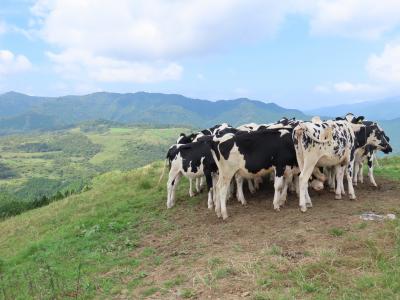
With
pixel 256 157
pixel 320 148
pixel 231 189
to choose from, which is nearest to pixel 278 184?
pixel 256 157

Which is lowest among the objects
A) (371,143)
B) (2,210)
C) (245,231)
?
(2,210)

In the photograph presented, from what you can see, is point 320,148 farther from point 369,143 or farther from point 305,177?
point 369,143

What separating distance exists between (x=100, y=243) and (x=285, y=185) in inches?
227

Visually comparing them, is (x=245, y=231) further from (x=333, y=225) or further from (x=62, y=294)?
(x=62, y=294)

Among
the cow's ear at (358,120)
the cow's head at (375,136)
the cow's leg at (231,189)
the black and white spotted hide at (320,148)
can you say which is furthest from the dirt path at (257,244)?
the cow's ear at (358,120)

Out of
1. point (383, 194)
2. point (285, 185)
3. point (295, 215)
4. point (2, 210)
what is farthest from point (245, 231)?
point (2, 210)

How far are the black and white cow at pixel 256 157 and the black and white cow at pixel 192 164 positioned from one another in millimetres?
1634

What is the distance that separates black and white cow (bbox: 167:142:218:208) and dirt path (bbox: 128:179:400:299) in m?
1.27

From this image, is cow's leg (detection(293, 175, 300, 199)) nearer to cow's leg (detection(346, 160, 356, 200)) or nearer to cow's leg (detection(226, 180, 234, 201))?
cow's leg (detection(346, 160, 356, 200))

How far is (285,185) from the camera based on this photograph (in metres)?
13.4

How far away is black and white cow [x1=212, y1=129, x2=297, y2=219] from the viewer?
42.7ft

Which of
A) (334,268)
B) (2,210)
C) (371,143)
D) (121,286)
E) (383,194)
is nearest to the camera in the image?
(334,268)

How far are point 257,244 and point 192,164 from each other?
5.92m

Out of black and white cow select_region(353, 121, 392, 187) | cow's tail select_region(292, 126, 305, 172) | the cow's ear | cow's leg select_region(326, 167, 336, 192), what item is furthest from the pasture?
the cow's ear
